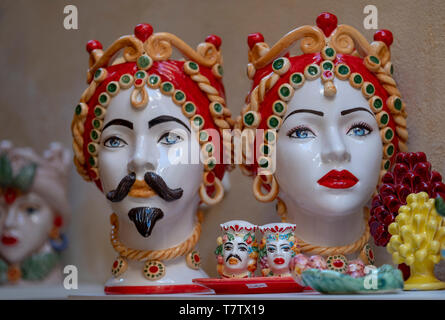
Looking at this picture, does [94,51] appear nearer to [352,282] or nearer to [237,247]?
[237,247]

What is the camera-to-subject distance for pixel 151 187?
1991 millimetres

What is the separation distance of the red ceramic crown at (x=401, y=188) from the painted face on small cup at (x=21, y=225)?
1.59 m

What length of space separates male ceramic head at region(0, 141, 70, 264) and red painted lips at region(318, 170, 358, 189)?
1399 millimetres

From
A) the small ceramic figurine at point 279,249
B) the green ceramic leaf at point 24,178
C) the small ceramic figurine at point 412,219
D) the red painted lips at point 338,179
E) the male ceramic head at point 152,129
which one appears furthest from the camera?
the green ceramic leaf at point 24,178

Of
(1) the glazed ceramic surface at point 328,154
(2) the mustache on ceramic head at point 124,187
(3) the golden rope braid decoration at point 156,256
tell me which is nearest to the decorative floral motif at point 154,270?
(3) the golden rope braid decoration at point 156,256

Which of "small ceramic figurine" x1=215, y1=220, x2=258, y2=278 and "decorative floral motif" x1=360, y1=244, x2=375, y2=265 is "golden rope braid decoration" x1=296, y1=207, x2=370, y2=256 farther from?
"small ceramic figurine" x1=215, y1=220, x2=258, y2=278

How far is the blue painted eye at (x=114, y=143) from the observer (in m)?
2.06

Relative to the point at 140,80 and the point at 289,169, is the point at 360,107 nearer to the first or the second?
the point at 289,169

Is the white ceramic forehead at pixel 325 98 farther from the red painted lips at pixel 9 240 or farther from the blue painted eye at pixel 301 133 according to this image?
the red painted lips at pixel 9 240

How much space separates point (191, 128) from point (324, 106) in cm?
40

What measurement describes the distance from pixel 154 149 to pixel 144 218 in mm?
199

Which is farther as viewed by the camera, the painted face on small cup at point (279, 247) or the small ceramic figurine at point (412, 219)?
the painted face on small cup at point (279, 247)

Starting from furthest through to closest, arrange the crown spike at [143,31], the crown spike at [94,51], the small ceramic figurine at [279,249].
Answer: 1. the crown spike at [94,51]
2. the crown spike at [143,31]
3. the small ceramic figurine at [279,249]

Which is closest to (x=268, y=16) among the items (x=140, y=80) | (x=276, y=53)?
(x=276, y=53)
